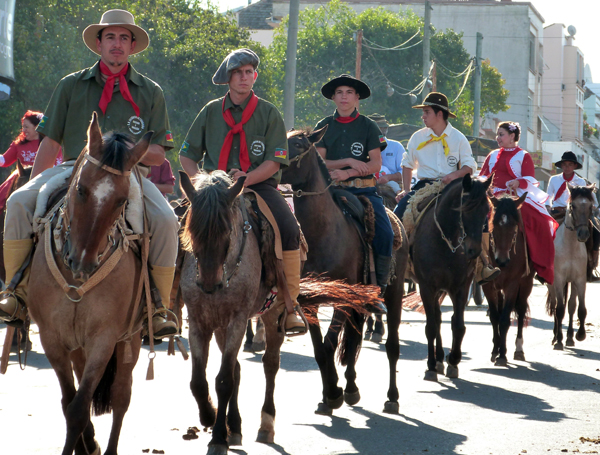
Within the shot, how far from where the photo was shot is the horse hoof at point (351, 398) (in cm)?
803

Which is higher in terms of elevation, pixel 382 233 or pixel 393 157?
pixel 393 157

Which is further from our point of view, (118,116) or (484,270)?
(484,270)

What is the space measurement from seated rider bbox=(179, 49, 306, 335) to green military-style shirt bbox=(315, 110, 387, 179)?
1739mm

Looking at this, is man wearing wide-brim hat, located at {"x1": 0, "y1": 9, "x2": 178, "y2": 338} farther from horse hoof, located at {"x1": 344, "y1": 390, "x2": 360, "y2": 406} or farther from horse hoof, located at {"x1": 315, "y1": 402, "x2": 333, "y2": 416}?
horse hoof, located at {"x1": 344, "y1": 390, "x2": 360, "y2": 406}

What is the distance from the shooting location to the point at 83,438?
538cm

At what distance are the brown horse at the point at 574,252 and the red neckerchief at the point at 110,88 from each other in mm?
8865

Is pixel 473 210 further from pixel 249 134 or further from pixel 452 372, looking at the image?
pixel 249 134

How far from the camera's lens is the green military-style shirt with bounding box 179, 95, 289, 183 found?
6965mm

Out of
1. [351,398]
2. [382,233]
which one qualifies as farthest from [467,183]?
[351,398]

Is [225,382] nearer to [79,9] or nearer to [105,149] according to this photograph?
[105,149]

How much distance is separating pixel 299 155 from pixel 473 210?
286 cm

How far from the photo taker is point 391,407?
772 centimetres

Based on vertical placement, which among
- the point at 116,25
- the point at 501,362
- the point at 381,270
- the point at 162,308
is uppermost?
the point at 116,25

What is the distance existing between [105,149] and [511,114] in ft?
244
